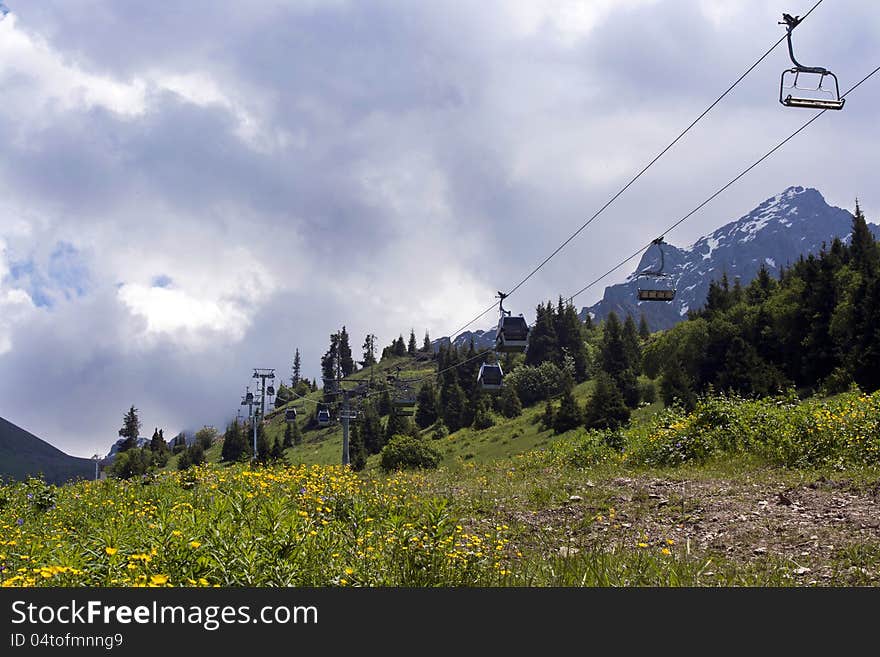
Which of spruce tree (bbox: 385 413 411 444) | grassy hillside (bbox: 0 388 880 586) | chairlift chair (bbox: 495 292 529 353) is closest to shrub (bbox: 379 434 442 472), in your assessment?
chairlift chair (bbox: 495 292 529 353)

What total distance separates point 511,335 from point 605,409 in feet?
153

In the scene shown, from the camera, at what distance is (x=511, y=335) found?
988 inches

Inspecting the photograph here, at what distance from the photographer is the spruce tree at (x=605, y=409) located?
68.4m

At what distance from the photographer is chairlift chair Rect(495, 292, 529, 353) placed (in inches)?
982

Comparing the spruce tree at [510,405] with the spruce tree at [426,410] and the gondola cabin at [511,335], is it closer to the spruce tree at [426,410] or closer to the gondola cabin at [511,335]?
the spruce tree at [426,410]

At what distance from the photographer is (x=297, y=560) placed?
259 inches

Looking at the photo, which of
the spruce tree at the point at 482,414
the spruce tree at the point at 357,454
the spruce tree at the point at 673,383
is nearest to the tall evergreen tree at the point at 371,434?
the spruce tree at the point at 357,454

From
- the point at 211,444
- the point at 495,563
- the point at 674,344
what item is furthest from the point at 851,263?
the point at 211,444

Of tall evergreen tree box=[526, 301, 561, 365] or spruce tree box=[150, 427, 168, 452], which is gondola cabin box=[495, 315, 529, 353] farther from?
spruce tree box=[150, 427, 168, 452]

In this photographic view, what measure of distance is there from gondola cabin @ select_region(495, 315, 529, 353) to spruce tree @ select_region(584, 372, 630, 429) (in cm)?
4345

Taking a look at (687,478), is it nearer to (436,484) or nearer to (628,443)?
(436,484)

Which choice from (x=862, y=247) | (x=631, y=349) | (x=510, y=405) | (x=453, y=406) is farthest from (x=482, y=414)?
(x=862, y=247)

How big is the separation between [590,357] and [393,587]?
127m

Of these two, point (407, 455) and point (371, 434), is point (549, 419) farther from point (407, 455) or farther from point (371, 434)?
point (407, 455)
